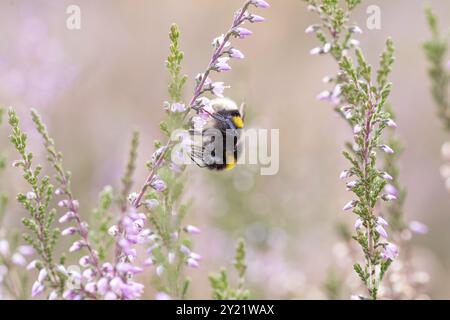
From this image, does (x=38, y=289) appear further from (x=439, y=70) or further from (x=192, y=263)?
(x=439, y=70)

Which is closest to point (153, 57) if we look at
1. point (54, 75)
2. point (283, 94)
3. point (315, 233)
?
point (283, 94)

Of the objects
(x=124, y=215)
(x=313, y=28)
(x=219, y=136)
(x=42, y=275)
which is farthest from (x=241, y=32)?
(x=42, y=275)

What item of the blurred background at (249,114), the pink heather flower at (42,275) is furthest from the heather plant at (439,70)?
the pink heather flower at (42,275)

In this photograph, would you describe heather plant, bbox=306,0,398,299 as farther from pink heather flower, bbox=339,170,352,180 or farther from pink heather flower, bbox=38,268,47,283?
pink heather flower, bbox=38,268,47,283

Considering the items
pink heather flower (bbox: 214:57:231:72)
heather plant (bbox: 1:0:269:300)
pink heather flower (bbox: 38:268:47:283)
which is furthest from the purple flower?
pink heather flower (bbox: 38:268:47:283)

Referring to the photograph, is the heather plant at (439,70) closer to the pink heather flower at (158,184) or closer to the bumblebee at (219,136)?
the bumblebee at (219,136)
